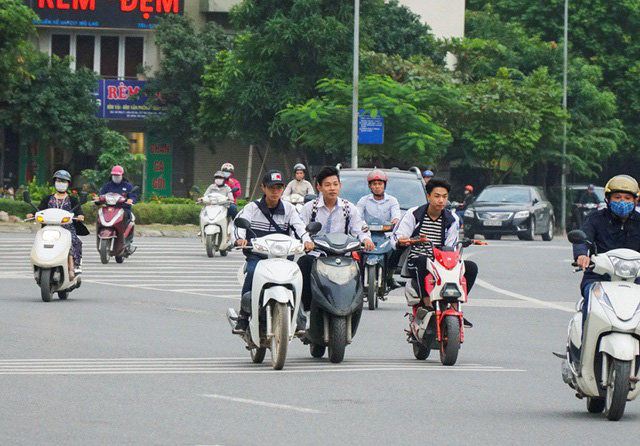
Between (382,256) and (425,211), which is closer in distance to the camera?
(425,211)

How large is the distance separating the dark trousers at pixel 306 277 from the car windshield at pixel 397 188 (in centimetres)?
973

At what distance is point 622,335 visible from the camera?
9547 mm

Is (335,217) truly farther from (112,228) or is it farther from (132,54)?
(132,54)

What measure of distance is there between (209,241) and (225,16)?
2995 centimetres

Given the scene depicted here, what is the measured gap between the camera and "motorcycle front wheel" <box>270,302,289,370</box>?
11820 mm

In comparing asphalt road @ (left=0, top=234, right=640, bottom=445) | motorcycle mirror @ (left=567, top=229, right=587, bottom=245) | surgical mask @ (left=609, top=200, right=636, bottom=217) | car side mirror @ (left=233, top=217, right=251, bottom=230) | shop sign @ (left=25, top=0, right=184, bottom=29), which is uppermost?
shop sign @ (left=25, top=0, right=184, bottom=29)

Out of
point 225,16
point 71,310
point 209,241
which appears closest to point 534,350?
point 71,310

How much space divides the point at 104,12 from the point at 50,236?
37.2 metres

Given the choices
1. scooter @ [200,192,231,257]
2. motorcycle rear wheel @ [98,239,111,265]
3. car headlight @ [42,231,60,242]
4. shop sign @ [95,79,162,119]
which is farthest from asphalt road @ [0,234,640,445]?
shop sign @ [95,79,162,119]

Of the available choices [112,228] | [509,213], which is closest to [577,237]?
[112,228]

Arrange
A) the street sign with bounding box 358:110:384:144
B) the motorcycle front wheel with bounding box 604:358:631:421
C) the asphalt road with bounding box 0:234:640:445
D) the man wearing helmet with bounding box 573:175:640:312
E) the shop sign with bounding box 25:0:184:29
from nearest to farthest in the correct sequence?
the asphalt road with bounding box 0:234:640:445 < the motorcycle front wheel with bounding box 604:358:631:421 < the man wearing helmet with bounding box 573:175:640:312 < the street sign with bounding box 358:110:384:144 < the shop sign with bounding box 25:0:184:29

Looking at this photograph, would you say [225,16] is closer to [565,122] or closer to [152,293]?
[565,122]

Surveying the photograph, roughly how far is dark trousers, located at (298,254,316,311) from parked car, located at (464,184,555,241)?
29337 millimetres

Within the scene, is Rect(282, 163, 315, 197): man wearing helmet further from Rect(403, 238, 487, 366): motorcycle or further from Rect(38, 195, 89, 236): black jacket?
Rect(403, 238, 487, 366): motorcycle
